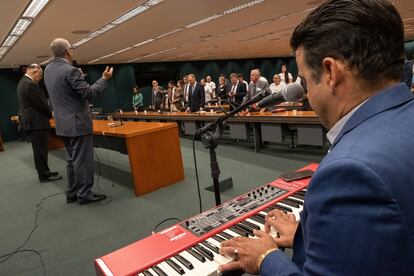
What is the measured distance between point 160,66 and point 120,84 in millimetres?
2398

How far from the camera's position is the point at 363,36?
59cm

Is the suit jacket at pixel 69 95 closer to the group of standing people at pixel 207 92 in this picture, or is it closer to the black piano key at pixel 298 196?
the group of standing people at pixel 207 92

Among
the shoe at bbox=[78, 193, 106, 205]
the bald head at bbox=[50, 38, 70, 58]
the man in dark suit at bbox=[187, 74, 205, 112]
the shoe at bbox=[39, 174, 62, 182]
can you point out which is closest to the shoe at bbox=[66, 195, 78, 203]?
the shoe at bbox=[78, 193, 106, 205]

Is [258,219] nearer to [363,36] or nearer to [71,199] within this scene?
[363,36]

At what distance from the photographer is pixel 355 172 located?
1.62 ft

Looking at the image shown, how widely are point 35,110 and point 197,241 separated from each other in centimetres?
412

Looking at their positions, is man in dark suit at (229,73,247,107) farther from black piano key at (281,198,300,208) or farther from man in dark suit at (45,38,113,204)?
black piano key at (281,198,300,208)

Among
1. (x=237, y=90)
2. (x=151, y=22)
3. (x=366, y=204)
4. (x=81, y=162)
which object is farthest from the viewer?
(x=237, y=90)

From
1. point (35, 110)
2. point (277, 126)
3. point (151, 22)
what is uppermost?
point (151, 22)

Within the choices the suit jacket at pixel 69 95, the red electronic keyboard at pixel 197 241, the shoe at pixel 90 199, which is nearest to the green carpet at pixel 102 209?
the shoe at pixel 90 199

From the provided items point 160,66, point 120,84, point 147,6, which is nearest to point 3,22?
point 147,6

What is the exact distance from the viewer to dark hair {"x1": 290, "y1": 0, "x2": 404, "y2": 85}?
1.92 feet

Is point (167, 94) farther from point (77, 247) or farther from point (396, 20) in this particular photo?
point (396, 20)

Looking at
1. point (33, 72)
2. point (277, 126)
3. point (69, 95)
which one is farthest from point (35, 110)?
point (277, 126)
